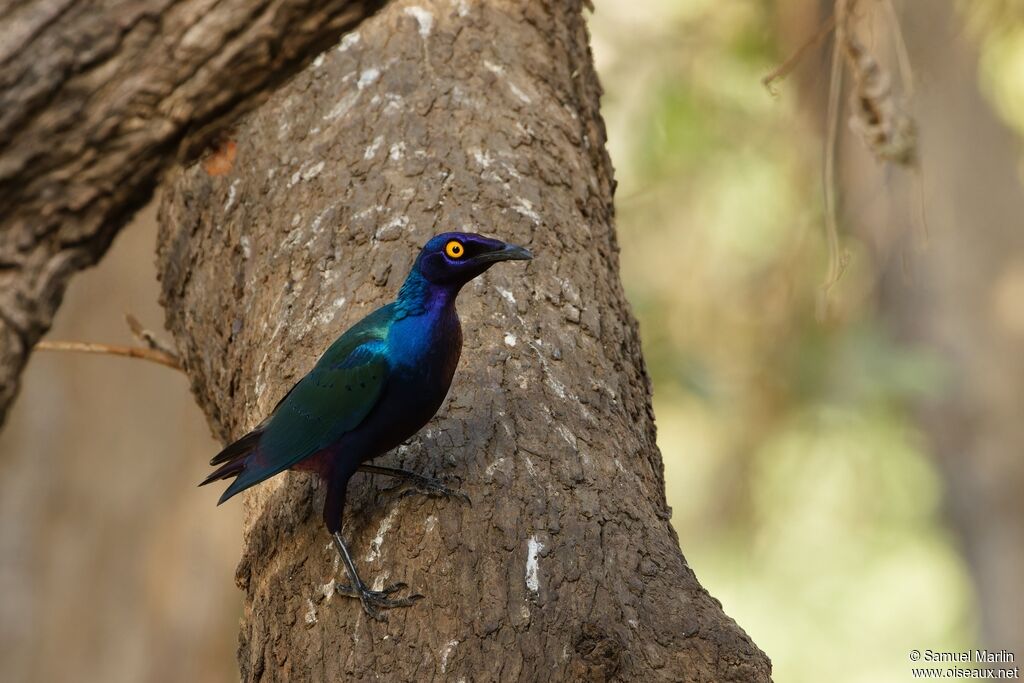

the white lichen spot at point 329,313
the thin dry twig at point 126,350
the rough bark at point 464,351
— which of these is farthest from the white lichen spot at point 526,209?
the thin dry twig at point 126,350

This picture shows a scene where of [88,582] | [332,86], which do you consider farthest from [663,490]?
[88,582]

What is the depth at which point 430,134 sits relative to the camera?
444 cm

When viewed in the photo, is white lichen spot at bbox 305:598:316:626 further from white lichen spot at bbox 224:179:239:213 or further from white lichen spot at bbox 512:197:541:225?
white lichen spot at bbox 224:179:239:213

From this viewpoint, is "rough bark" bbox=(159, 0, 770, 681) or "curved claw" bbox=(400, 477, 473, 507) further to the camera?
"curved claw" bbox=(400, 477, 473, 507)

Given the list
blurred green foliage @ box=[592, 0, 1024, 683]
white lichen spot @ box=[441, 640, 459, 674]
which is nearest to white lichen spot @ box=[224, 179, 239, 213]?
white lichen spot @ box=[441, 640, 459, 674]

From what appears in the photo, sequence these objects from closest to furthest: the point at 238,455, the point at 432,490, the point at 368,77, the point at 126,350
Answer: the point at 432,490 < the point at 238,455 < the point at 368,77 < the point at 126,350

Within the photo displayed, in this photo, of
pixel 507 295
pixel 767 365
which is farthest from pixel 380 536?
pixel 767 365

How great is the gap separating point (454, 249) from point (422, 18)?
170 centimetres

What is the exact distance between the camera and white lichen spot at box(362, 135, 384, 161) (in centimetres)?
439

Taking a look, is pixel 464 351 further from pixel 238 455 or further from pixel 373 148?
pixel 373 148

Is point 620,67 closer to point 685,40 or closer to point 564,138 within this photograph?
point 685,40

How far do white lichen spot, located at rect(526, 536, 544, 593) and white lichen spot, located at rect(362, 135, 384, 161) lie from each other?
5.68 feet

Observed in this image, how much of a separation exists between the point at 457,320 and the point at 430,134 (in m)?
1.15

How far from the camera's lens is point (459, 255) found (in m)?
3.47
